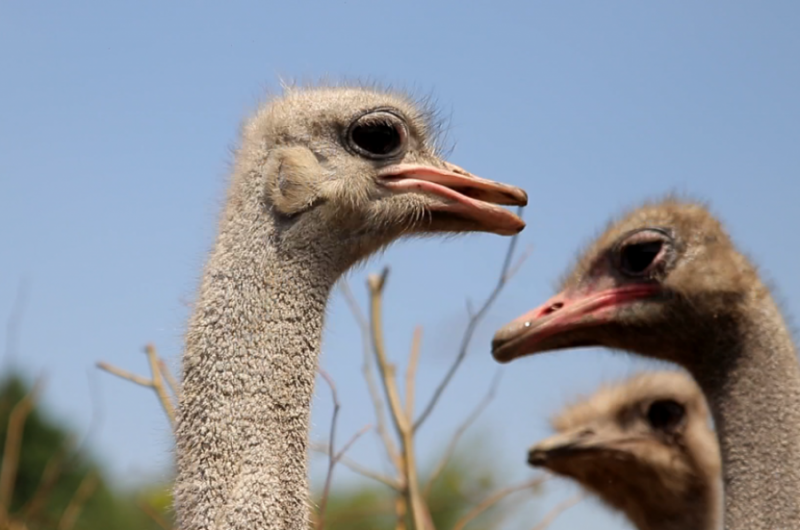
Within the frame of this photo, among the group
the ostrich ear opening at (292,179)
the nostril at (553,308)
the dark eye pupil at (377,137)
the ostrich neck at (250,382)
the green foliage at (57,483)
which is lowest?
the ostrich neck at (250,382)

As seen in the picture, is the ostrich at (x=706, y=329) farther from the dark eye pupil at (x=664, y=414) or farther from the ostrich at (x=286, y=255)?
the dark eye pupil at (x=664, y=414)

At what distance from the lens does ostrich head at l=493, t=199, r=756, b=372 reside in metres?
4.74

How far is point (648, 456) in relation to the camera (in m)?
5.83

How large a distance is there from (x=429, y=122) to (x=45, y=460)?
27302 mm

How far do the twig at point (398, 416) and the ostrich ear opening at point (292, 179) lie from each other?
5.34 feet

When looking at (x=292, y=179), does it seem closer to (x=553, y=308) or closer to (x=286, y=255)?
(x=286, y=255)

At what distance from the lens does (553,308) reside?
4910 millimetres

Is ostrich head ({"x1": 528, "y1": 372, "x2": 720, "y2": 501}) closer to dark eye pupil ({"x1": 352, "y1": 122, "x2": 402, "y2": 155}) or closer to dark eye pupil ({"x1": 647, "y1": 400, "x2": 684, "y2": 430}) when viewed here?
dark eye pupil ({"x1": 647, "y1": 400, "x2": 684, "y2": 430})

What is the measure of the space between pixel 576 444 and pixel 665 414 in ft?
1.56

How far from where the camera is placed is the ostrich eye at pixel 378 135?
12.6 ft

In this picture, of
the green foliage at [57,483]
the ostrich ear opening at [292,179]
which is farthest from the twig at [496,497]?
the green foliage at [57,483]

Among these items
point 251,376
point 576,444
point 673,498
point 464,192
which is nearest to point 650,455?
point 673,498

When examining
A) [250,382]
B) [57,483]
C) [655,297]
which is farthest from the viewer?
[57,483]

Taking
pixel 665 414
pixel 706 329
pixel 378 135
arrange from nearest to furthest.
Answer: pixel 378 135, pixel 706 329, pixel 665 414
